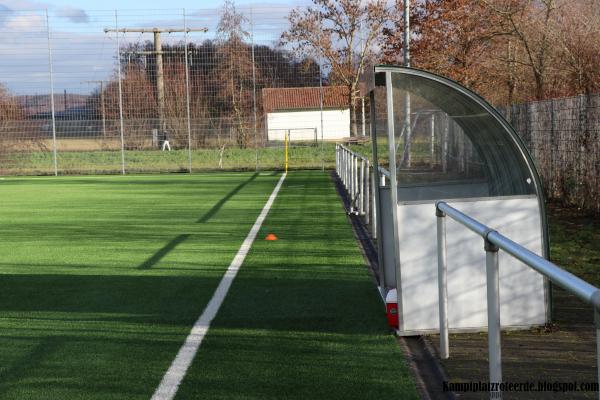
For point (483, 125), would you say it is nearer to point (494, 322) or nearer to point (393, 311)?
point (393, 311)

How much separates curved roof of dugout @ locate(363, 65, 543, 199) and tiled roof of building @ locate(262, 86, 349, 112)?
29978 mm

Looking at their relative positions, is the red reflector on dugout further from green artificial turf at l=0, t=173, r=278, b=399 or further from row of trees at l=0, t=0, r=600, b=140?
row of trees at l=0, t=0, r=600, b=140

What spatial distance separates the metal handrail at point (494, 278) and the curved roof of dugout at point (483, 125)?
1286 millimetres

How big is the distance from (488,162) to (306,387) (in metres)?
3.49

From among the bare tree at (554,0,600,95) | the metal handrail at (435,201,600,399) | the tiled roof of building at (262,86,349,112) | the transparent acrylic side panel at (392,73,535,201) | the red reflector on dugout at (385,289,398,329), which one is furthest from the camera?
the tiled roof of building at (262,86,349,112)

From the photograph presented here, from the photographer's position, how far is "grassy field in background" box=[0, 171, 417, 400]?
5688 mm

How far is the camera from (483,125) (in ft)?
25.2

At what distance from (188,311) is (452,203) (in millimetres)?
2636

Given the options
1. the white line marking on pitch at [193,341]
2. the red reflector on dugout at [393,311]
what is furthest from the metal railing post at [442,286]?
the white line marking on pitch at [193,341]

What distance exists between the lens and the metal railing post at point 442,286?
6.19 m

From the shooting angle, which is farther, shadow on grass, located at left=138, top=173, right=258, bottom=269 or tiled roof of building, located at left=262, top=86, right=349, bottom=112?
tiled roof of building, located at left=262, top=86, right=349, bottom=112

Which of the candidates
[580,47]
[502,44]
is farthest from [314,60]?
[580,47]

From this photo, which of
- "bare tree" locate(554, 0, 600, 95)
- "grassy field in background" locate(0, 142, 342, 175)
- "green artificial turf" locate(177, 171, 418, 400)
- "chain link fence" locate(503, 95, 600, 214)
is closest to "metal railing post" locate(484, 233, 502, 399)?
"green artificial turf" locate(177, 171, 418, 400)

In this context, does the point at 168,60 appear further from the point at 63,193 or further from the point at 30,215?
the point at 30,215
